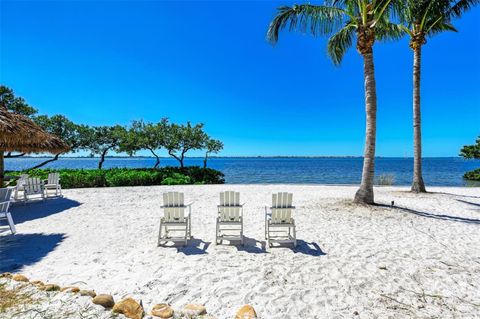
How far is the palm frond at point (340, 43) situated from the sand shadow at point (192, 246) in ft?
28.8

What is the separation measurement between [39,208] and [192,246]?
6.90m

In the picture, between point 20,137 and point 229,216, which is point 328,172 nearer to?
point 229,216

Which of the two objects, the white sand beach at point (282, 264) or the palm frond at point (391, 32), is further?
the palm frond at point (391, 32)

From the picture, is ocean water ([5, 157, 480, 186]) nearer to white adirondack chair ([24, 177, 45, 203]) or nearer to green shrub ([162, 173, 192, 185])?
green shrub ([162, 173, 192, 185])

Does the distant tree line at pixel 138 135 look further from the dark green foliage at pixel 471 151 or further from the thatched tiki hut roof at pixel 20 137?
the dark green foliage at pixel 471 151

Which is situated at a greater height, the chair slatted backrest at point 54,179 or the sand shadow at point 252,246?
the chair slatted backrest at point 54,179

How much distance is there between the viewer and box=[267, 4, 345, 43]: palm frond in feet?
25.2

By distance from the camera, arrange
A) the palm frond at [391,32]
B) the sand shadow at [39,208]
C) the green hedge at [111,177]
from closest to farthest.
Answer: the sand shadow at [39,208] → the palm frond at [391,32] → the green hedge at [111,177]

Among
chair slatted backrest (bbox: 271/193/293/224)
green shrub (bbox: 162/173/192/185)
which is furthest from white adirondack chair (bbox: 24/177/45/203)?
chair slatted backrest (bbox: 271/193/293/224)

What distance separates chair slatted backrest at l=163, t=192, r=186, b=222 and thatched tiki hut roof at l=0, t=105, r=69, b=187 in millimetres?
6346

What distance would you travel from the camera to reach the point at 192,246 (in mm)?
4621

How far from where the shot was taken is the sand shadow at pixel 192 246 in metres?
4.32

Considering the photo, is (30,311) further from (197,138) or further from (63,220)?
(197,138)

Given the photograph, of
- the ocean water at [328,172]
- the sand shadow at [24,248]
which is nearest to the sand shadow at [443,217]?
the sand shadow at [24,248]
